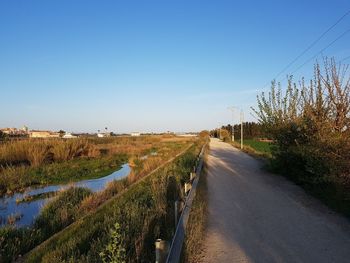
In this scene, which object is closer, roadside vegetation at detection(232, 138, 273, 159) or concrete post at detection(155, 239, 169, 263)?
concrete post at detection(155, 239, 169, 263)

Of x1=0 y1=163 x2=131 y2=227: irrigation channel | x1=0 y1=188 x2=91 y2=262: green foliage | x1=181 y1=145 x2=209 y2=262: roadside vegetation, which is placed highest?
x1=181 y1=145 x2=209 y2=262: roadside vegetation

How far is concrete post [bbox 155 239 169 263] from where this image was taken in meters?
4.02

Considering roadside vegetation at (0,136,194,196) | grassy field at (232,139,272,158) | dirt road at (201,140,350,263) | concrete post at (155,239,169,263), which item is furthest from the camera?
grassy field at (232,139,272,158)

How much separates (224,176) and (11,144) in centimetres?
1803

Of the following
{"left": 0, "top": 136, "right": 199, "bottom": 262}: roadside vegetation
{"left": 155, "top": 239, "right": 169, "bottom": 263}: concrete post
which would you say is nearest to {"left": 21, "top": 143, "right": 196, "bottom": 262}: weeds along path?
{"left": 0, "top": 136, "right": 199, "bottom": 262}: roadside vegetation

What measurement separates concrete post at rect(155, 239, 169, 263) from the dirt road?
1.61 metres

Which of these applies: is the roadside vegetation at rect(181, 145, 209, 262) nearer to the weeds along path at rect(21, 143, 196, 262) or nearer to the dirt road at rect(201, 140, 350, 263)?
the dirt road at rect(201, 140, 350, 263)

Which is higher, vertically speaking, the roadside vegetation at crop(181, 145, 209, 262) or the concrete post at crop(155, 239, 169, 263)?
the concrete post at crop(155, 239, 169, 263)

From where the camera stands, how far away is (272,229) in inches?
289

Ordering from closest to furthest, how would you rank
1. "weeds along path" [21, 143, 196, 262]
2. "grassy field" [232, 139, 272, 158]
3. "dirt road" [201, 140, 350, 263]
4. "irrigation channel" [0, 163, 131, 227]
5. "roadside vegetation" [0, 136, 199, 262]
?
"dirt road" [201, 140, 350, 263], "weeds along path" [21, 143, 196, 262], "roadside vegetation" [0, 136, 199, 262], "irrigation channel" [0, 163, 131, 227], "grassy field" [232, 139, 272, 158]

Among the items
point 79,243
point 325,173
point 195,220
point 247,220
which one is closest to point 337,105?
point 325,173

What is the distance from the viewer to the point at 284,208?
956 centimetres

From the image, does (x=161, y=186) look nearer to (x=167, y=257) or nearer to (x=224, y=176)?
(x=224, y=176)

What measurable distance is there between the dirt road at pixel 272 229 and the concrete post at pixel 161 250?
1611 mm
